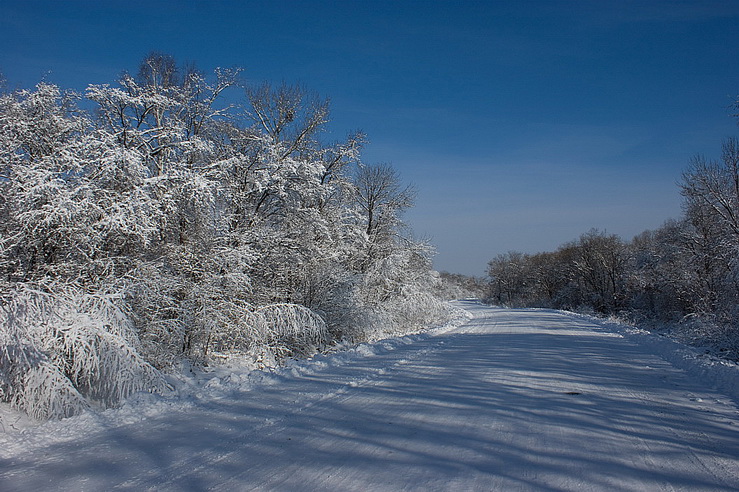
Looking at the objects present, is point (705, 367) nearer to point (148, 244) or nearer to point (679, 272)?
point (148, 244)

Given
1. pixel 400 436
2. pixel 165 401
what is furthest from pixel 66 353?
pixel 400 436

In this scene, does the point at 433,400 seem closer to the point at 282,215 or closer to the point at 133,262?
the point at 133,262

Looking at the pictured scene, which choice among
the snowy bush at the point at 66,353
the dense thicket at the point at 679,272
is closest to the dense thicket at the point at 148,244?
the snowy bush at the point at 66,353

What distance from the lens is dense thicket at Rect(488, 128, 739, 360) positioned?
14.1 meters

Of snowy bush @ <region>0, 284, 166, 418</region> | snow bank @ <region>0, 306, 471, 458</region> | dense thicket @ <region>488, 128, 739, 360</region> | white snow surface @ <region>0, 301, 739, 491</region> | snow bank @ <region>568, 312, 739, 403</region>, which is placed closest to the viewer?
white snow surface @ <region>0, 301, 739, 491</region>

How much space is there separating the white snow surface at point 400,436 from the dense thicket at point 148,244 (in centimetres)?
98

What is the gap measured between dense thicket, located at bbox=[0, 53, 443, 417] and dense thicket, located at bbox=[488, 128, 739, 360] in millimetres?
12446

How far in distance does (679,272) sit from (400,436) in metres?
26.6

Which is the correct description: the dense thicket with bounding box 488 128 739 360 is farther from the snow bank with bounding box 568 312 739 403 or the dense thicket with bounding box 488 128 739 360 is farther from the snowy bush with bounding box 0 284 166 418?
the snowy bush with bounding box 0 284 166 418

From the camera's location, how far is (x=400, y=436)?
457 cm

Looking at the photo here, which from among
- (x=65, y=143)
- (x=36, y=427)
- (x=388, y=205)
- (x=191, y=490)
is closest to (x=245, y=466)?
(x=191, y=490)

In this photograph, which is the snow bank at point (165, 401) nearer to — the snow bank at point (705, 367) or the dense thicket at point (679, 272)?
the snow bank at point (705, 367)

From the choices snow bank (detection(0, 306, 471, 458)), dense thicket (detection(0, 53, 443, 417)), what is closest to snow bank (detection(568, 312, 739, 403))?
snow bank (detection(0, 306, 471, 458))

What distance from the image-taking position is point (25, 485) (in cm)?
342
